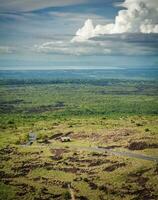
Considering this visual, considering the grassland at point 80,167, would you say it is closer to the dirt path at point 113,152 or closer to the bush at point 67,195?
the bush at point 67,195

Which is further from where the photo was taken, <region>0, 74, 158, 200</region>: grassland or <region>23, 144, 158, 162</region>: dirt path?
<region>23, 144, 158, 162</region>: dirt path

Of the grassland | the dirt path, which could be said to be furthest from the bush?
the dirt path

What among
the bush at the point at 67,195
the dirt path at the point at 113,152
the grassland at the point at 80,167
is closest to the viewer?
the bush at the point at 67,195

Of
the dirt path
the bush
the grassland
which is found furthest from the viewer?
the dirt path

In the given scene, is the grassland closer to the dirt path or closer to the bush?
the bush

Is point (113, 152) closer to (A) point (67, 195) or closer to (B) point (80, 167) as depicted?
(B) point (80, 167)

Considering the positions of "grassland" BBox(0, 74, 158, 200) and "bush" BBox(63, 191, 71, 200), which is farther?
"grassland" BBox(0, 74, 158, 200)

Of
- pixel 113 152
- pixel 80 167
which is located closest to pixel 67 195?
pixel 80 167

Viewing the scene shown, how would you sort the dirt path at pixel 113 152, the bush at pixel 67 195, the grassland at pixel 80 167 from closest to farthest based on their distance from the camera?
the bush at pixel 67 195 < the grassland at pixel 80 167 < the dirt path at pixel 113 152

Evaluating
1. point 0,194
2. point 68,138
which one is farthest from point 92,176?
point 68,138

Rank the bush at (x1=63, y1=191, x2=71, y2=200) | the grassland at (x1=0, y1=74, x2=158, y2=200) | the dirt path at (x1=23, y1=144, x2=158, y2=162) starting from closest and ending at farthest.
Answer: the bush at (x1=63, y1=191, x2=71, y2=200), the grassland at (x1=0, y1=74, x2=158, y2=200), the dirt path at (x1=23, y1=144, x2=158, y2=162)

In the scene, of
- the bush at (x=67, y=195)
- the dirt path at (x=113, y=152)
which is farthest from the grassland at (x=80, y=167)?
the dirt path at (x=113, y=152)
